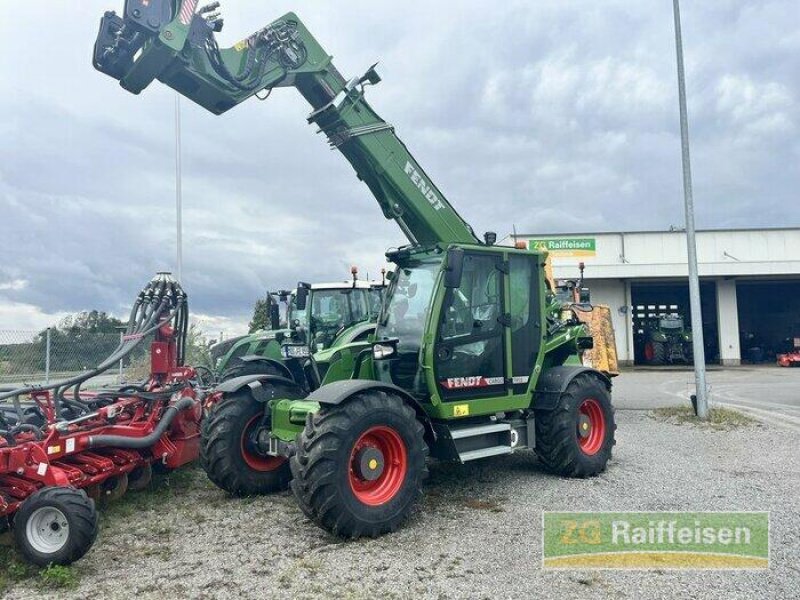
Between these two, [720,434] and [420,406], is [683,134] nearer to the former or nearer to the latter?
[720,434]

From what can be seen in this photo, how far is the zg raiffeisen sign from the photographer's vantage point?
94.2ft

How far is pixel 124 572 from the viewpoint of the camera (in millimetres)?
4445

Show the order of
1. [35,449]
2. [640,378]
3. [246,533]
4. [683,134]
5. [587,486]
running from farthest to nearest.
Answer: [640,378] → [683,134] → [587,486] → [246,533] → [35,449]

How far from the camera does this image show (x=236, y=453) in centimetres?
612

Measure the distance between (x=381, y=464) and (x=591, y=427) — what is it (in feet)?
10.4

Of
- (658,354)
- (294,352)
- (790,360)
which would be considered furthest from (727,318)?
(294,352)

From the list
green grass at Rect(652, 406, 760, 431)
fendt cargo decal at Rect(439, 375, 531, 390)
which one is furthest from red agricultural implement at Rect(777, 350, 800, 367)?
fendt cargo decal at Rect(439, 375, 531, 390)

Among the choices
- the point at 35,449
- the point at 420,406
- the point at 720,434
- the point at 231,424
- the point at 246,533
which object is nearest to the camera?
the point at 35,449

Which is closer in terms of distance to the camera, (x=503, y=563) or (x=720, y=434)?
(x=503, y=563)

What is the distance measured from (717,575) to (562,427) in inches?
99.9

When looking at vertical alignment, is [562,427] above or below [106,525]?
above

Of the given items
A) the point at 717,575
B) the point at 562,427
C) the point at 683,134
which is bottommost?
the point at 717,575

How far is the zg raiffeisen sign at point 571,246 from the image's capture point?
2872cm

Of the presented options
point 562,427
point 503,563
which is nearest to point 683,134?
point 562,427
